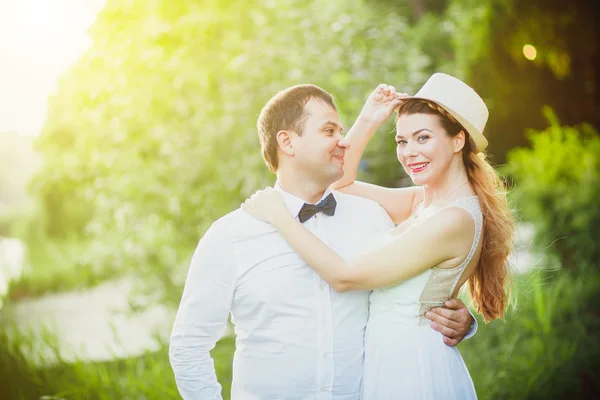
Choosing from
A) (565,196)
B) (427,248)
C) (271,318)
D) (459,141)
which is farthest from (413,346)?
(565,196)

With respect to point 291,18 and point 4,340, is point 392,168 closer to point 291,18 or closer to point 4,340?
point 291,18

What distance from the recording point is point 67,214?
5.37 metres

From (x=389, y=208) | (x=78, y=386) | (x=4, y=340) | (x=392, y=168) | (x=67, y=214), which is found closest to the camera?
(x=389, y=208)

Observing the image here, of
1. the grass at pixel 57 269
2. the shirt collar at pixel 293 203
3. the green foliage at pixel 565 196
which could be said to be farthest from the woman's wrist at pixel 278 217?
the grass at pixel 57 269

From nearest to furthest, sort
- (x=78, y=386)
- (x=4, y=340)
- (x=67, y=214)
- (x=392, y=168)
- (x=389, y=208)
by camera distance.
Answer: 1. (x=389, y=208)
2. (x=78, y=386)
3. (x=4, y=340)
4. (x=392, y=168)
5. (x=67, y=214)

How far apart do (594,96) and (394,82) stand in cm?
219

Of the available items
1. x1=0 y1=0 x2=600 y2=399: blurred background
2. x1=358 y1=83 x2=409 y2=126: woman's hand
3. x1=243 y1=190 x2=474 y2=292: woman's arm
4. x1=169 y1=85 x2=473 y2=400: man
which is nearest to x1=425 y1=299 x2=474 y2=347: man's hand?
x1=169 y1=85 x2=473 y2=400: man

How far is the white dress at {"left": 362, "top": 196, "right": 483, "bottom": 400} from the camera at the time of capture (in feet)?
6.59

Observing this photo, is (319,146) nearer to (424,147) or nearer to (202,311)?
(424,147)

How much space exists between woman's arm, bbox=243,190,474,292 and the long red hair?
15cm

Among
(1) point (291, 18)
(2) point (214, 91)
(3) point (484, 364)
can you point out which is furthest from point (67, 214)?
(3) point (484, 364)

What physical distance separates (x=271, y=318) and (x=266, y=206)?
364 mm

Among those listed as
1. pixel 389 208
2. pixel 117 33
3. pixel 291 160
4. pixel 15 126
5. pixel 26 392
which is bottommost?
pixel 26 392

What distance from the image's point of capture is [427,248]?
1985 mm
